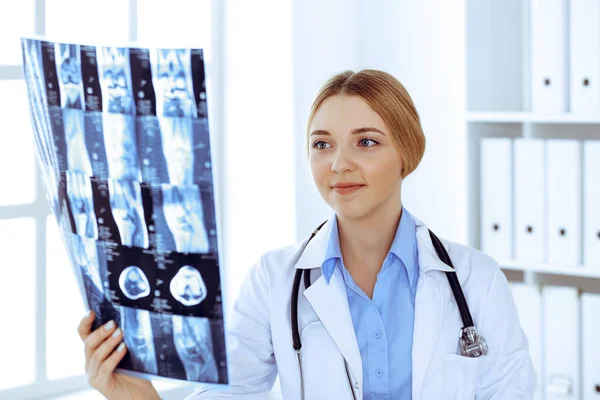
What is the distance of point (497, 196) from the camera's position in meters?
2.49

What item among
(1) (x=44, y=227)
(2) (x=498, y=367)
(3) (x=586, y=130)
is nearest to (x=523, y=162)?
(3) (x=586, y=130)

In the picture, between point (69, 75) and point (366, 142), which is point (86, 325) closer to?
point (69, 75)

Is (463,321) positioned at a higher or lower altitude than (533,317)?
higher

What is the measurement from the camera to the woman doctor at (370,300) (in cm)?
154

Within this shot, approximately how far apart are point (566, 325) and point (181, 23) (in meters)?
1.52

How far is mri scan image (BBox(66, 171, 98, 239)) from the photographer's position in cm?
104

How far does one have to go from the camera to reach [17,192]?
2.43 m

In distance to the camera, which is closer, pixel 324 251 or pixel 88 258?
pixel 88 258

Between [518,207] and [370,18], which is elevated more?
[370,18]

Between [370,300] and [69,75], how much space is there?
820 millimetres

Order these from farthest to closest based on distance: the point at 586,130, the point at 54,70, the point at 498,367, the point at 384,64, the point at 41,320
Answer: the point at 384,64 → the point at 586,130 → the point at 41,320 → the point at 498,367 → the point at 54,70

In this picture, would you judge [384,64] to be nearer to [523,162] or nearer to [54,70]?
[523,162]

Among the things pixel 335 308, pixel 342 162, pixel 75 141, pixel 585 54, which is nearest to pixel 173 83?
pixel 75 141

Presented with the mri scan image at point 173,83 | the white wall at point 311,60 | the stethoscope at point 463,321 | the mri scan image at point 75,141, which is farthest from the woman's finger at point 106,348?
the white wall at point 311,60
